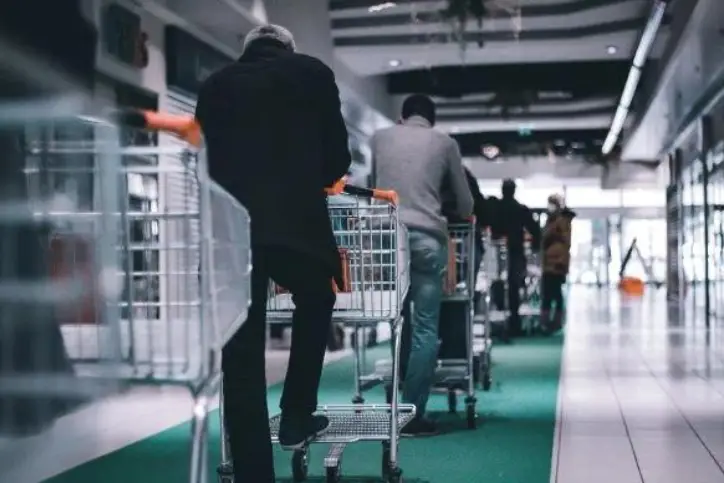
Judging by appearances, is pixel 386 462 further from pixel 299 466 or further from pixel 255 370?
pixel 255 370

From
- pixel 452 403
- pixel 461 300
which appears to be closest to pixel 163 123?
pixel 461 300

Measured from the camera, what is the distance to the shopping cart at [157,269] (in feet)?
6.11

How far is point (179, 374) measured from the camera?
185 cm

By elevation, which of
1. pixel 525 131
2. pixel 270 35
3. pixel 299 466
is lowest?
pixel 299 466

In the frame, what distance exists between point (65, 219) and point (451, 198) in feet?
9.44

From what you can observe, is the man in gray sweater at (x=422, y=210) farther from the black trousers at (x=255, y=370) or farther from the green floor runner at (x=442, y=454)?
the black trousers at (x=255, y=370)

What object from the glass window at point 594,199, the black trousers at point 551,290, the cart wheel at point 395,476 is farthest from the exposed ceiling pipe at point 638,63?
the glass window at point 594,199

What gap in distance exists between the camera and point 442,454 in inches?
160

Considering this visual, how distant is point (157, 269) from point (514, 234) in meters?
8.56

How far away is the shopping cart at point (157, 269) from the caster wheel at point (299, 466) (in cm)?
144

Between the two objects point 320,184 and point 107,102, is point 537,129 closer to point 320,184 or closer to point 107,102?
point 107,102

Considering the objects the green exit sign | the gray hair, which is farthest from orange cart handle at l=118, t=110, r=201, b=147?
the green exit sign

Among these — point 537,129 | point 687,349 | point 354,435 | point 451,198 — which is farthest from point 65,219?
point 537,129

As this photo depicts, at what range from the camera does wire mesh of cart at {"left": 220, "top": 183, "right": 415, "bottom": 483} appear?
3240 millimetres
